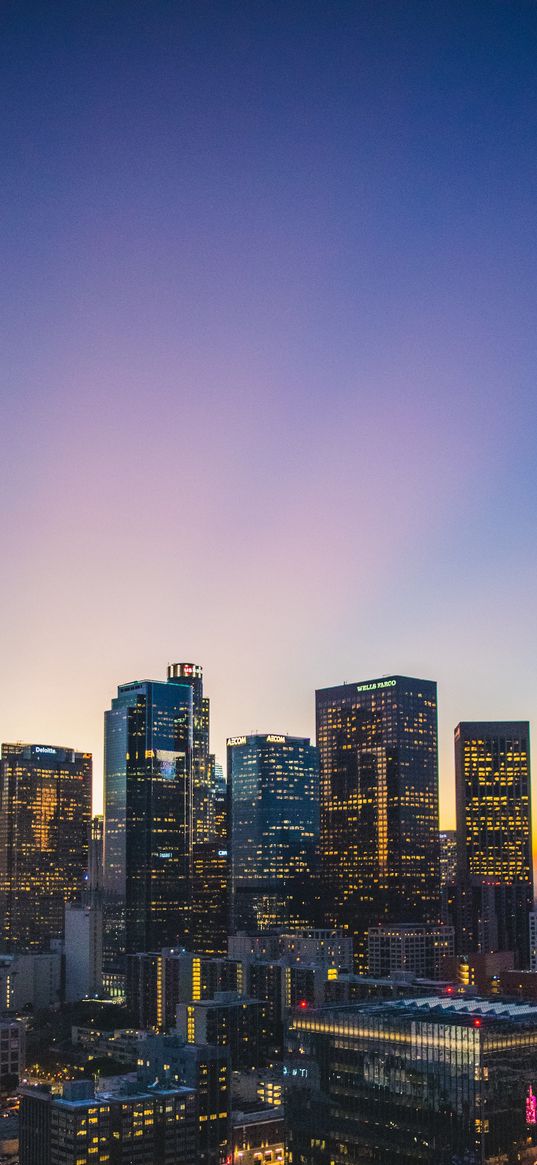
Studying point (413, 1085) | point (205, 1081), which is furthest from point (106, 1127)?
point (413, 1085)

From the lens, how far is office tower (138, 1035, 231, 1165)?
393 feet

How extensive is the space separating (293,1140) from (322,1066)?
591 centimetres

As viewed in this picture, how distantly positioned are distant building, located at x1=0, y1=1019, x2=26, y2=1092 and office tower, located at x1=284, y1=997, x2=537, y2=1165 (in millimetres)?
76131

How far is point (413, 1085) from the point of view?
90.6 m

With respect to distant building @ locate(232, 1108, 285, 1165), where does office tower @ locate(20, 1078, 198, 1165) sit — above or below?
above

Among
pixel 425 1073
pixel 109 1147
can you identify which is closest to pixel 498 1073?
pixel 425 1073

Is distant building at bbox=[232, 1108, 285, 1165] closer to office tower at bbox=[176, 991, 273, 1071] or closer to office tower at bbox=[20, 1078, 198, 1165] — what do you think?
office tower at bbox=[20, 1078, 198, 1165]

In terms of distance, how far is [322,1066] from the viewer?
97250 millimetres

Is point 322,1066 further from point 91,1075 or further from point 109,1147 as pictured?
point 91,1075

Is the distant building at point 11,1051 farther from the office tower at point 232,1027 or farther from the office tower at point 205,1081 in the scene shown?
the office tower at point 205,1081

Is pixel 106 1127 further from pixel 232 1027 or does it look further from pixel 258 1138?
pixel 232 1027

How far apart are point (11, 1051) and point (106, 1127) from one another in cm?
6240

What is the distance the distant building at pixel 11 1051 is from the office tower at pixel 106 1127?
50262mm

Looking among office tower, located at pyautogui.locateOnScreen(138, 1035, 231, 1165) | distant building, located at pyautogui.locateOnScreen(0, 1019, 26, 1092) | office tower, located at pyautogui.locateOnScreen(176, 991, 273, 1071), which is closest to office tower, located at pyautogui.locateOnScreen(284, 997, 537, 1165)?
office tower, located at pyautogui.locateOnScreen(138, 1035, 231, 1165)
